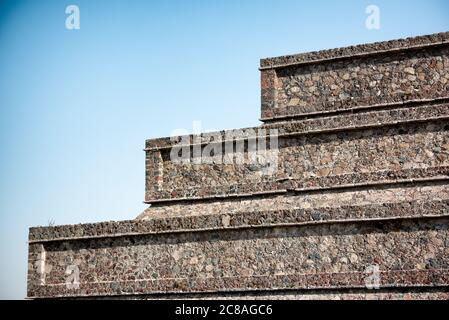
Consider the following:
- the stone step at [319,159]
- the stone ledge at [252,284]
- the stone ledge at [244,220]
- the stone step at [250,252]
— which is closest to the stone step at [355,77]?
the stone step at [319,159]

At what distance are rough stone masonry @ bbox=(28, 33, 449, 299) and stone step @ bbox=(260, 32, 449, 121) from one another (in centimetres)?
3

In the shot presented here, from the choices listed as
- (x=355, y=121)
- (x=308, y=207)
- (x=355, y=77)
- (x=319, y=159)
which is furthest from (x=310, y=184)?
(x=355, y=77)

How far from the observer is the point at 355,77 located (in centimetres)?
2327

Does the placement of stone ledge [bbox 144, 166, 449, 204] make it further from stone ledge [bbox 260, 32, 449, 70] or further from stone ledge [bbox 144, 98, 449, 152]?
stone ledge [bbox 260, 32, 449, 70]

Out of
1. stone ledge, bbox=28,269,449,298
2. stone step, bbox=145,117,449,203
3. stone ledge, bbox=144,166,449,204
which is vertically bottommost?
stone ledge, bbox=28,269,449,298

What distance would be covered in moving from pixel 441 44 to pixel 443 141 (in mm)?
2496

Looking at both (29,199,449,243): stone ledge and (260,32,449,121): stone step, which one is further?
(260,32,449,121): stone step

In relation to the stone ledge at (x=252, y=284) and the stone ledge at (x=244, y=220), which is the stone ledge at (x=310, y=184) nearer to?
the stone ledge at (x=244, y=220)

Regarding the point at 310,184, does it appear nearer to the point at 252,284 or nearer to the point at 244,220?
the point at 244,220

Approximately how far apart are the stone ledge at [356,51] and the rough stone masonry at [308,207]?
3cm

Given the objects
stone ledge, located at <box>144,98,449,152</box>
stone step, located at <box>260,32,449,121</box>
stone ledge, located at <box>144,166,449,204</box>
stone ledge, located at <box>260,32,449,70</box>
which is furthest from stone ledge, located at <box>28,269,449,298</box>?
stone ledge, located at <box>260,32,449,70</box>

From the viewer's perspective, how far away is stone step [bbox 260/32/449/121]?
2256 centimetres

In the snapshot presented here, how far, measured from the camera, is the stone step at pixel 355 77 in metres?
22.6
